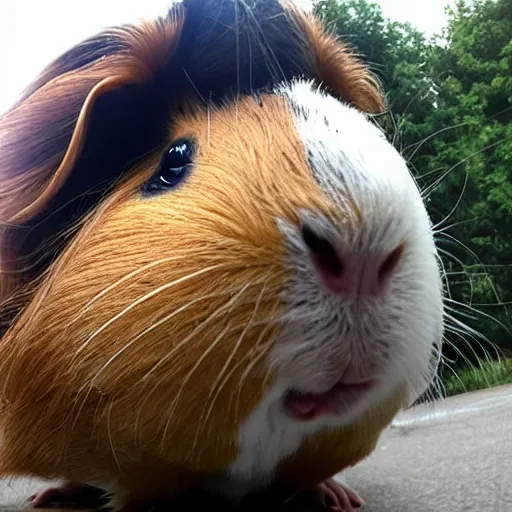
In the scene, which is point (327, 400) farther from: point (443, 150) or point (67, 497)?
point (443, 150)

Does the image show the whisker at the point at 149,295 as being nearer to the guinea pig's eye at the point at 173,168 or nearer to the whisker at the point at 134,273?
the whisker at the point at 134,273

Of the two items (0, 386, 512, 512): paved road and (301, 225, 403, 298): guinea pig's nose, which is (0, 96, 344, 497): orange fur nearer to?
(301, 225, 403, 298): guinea pig's nose

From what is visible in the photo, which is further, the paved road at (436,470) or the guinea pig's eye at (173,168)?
the paved road at (436,470)

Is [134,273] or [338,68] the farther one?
[338,68]

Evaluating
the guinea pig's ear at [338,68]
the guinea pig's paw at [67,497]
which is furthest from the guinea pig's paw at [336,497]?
the guinea pig's ear at [338,68]

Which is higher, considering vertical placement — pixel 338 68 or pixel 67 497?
pixel 338 68

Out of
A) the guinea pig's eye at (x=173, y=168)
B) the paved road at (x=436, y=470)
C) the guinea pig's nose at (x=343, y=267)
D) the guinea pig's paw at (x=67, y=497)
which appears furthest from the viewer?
the guinea pig's paw at (x=67, y=497)

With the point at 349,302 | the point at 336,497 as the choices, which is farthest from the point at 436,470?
the point at 349,302

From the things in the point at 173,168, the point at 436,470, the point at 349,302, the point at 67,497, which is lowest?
the point at 436,470

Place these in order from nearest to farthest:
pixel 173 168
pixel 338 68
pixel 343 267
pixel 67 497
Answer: pixel 343 267 < pixel 173 168 < pixel 338 68 < pixel 67 497
